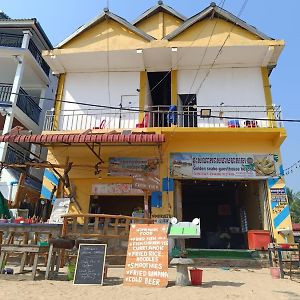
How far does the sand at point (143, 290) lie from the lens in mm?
5398

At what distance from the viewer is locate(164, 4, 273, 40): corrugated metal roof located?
13262mm

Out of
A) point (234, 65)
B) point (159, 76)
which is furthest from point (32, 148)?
point (234, 65)

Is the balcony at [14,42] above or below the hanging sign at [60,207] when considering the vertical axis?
above

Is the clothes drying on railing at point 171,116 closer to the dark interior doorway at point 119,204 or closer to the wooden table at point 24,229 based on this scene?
the dark interior doorway at point 119,204

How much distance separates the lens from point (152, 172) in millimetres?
12367

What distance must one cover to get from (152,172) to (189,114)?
2.97 meters

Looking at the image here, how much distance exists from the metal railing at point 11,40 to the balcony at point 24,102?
8.19ft

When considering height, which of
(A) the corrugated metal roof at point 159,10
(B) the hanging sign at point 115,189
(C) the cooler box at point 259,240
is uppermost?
(A) the corrugated metal roof at point 159,10

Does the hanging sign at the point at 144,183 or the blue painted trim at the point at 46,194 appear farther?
the blue painted trim at the point at 46,194

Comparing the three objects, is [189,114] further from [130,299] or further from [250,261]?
[130,299]

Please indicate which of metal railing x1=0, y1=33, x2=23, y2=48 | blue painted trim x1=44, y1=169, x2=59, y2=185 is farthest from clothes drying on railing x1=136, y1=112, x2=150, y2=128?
metal railing x1=0, y1=33, x2=23, y2=48

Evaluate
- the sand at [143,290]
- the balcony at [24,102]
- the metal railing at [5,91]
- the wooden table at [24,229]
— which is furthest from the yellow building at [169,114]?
the sand at [143,290]

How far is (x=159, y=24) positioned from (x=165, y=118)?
193 inches

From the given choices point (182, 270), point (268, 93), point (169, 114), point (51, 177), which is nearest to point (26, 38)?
point (51, 177)
